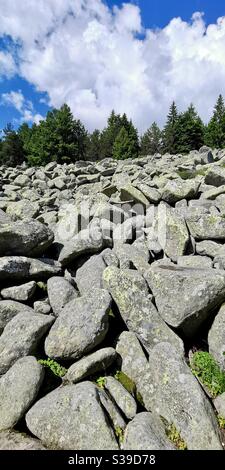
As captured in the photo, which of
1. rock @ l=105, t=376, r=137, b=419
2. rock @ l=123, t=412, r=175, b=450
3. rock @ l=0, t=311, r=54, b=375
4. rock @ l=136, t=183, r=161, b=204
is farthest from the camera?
rock @ l=136, t=183, r=161, b=204

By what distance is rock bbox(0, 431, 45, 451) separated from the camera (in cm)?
602

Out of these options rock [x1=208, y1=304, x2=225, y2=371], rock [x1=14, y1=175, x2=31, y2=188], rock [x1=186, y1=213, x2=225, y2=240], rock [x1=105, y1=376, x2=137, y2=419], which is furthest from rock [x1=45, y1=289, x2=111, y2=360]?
rock [x1=14, y1=175, x2=31, y2=188]

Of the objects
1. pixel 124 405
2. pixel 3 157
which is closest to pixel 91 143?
pixel 3 157

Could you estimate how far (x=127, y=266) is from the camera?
10.3 metres

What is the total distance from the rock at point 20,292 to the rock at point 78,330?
1692 millimetres

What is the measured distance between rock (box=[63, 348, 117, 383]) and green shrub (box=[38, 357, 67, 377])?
0.55 ft

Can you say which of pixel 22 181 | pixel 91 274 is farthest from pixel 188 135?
pixel 91 274

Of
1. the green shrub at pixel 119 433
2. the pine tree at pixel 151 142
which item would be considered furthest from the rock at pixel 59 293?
the pine tree at pixel 151 142

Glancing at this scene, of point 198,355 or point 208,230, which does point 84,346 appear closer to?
point 198,355

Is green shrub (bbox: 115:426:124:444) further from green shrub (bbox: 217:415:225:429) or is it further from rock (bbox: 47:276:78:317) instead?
rock (bbox: 47:276:78:317)

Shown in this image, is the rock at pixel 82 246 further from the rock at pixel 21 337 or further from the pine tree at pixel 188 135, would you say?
the pine tree at pixel 188 135

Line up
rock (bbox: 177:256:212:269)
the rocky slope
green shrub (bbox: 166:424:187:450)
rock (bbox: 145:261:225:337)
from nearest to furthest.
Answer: green shrub (bbox: 166:424:187:450) → the rocky slope → rock (bbox: 145:261:225:337) → rock (bbox: 177:256:212:269)

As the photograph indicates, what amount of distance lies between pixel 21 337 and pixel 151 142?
3663 inches
